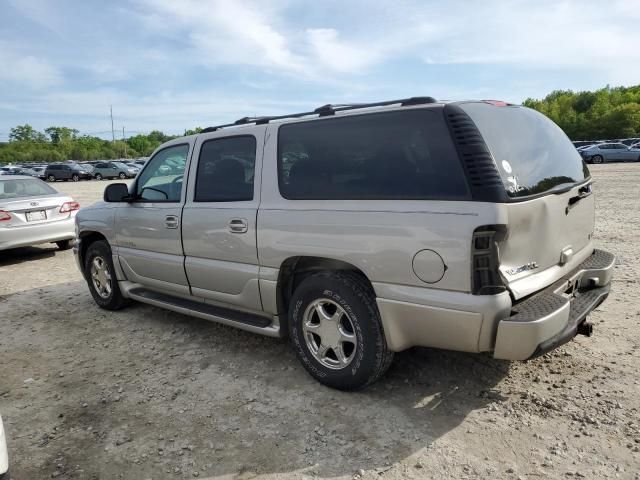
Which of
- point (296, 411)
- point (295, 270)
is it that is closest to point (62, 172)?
point (295, 270)

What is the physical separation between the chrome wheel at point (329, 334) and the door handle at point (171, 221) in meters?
1.58

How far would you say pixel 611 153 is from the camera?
32.7m

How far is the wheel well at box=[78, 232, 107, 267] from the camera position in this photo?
561cm

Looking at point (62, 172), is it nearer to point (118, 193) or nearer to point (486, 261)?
point (118, 193)

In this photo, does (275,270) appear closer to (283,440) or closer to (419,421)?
(283,440)

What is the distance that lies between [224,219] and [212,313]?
82cm

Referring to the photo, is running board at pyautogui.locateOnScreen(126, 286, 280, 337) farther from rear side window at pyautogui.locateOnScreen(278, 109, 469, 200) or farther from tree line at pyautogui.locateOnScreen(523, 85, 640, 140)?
tree line at pyautogui.locateOnScreen(523, 85, 640, 140)

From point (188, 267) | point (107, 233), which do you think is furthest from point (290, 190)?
point (107, 233)

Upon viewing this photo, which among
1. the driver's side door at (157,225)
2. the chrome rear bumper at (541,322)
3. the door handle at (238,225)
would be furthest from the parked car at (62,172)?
the chrome rear bumper at (541,322)

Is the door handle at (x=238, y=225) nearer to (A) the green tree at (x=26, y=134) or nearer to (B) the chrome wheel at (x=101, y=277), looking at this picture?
(B) the chrome wheel at (x=101, y=277)

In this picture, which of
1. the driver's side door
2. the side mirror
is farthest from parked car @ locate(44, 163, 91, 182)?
the driver's side door

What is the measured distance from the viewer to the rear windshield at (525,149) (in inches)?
112

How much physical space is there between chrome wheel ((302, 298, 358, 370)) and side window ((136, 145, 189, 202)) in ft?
5.78

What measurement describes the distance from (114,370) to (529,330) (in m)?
3.14
